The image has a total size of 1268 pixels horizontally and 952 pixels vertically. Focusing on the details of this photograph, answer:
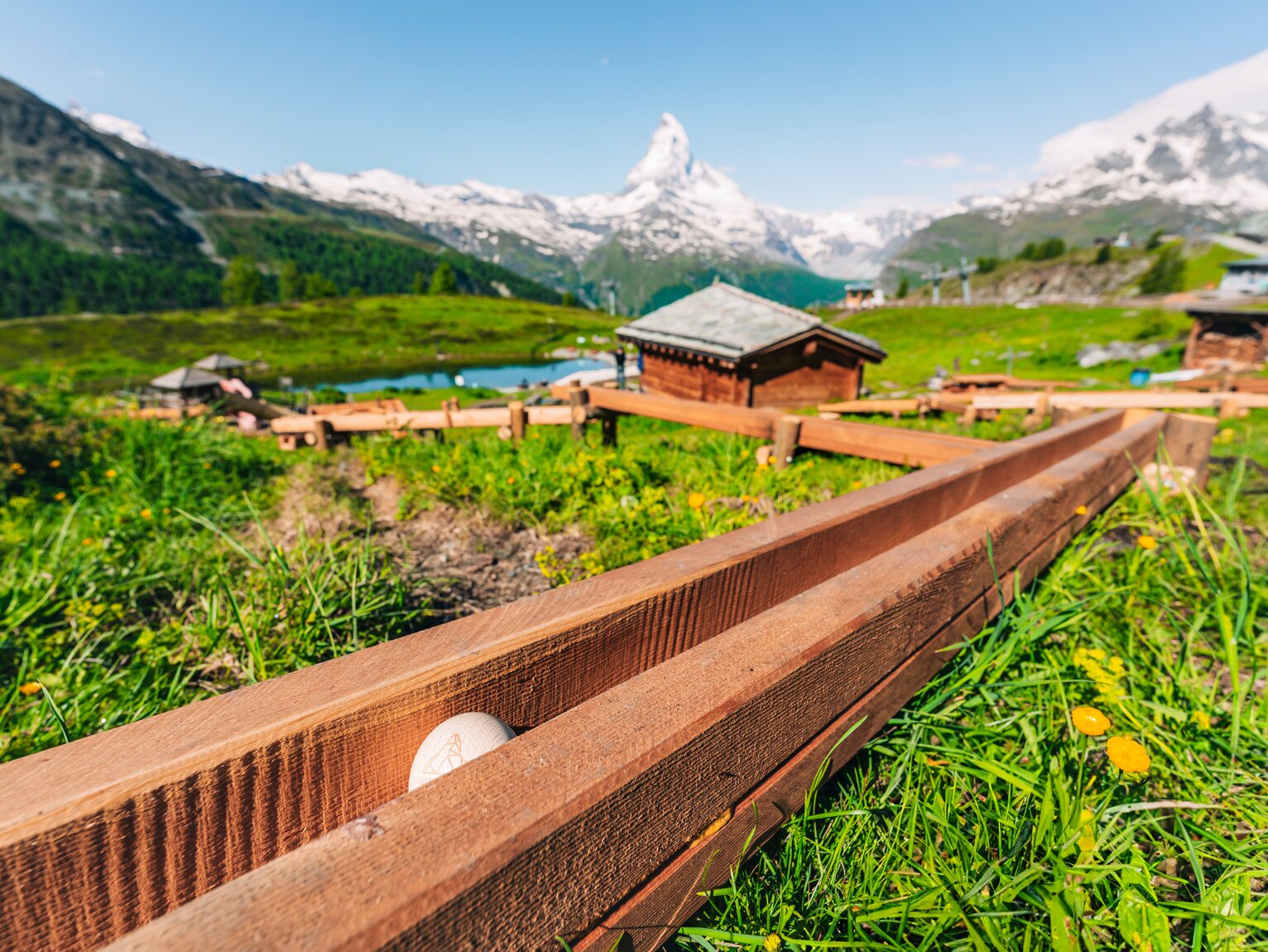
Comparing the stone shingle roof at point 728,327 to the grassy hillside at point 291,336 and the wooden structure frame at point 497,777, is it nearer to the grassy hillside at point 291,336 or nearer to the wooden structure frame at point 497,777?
the wooden structure frame at point 497,777

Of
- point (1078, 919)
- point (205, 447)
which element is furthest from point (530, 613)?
point (205, 447)

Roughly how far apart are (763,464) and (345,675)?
3.83m

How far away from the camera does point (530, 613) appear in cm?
126

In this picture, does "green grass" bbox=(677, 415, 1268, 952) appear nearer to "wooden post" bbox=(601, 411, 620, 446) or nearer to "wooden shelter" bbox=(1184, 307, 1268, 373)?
"wooden post" bbox=(601, 411, 620, 446)

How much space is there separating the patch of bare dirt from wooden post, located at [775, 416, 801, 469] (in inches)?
69.8

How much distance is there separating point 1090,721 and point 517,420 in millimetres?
5851

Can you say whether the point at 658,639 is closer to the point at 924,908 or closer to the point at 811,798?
the point at 811,798

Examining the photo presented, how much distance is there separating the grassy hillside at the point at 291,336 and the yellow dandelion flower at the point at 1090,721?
79965mm

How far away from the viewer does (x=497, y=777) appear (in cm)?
79

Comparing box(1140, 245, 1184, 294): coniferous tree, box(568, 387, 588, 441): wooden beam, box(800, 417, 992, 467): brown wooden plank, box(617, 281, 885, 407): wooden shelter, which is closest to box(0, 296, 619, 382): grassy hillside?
box(617, 281, 885, 407): wooden shelter

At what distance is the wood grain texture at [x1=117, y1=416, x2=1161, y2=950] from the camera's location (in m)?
0.60

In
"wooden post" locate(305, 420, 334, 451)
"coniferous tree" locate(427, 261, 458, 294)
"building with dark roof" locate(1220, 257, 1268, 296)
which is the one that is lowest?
"wooden post" locate(305, 420, 334, 451)

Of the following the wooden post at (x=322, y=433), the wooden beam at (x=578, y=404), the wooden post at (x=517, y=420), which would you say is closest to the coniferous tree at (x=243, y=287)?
the wooden post at (x=322, y=433)

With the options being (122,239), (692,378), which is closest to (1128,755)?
A: (692,378)
